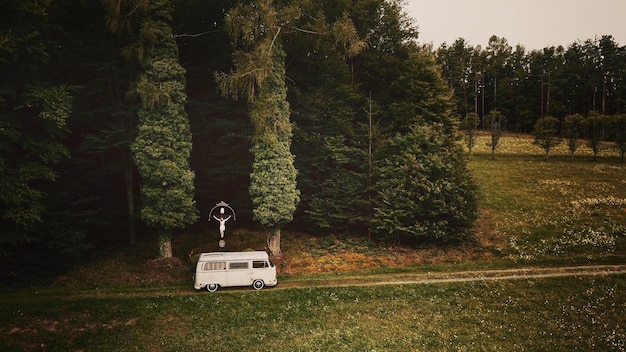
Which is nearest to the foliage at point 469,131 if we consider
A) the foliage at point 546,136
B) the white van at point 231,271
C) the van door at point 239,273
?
the foliage at point 546,136

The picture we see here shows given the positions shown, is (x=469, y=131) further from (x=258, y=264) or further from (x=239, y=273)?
(x=239, y=273)

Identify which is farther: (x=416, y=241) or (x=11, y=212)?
(x=416, y=241)

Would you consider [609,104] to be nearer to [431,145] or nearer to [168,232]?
[431,145]

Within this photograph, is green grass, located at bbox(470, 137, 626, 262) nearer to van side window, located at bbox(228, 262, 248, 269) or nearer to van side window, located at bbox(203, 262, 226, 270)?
van side window, located at bbox(228, 262, 248, 269)

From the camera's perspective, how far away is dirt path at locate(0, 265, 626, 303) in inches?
840

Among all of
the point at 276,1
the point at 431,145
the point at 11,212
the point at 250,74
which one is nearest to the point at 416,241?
the point at 431,145

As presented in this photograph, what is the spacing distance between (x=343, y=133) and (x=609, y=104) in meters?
65.6

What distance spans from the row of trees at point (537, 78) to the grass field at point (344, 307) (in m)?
52.9

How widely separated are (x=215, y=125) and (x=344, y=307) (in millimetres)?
16690

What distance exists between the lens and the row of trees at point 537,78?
7138cm

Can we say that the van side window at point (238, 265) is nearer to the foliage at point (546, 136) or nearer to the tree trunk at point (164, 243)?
the tree trunk at point (164, 243)

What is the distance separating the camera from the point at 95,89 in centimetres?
2803

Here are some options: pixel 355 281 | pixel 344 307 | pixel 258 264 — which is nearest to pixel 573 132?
pixel 355 281

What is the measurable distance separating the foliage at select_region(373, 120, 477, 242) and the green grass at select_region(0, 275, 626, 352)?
23.2ft
